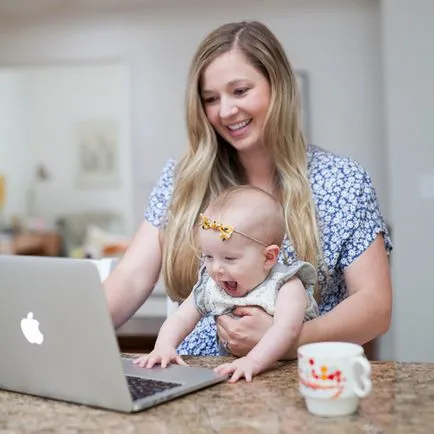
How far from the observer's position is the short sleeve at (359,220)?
1743 mm

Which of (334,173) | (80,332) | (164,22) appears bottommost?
(80,332)

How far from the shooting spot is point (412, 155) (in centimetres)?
362

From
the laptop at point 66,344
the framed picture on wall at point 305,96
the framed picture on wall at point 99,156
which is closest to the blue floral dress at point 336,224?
the laptop at point 66,344

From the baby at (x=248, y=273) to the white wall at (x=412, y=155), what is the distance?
228cm

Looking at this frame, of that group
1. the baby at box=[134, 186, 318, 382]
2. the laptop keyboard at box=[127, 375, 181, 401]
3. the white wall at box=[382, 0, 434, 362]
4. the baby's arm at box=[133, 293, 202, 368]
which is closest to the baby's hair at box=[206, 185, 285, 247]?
the baby at box=[134, 186, 318, 382]

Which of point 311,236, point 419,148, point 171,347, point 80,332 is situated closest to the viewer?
point 80,332

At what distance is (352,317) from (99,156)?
13.8ft

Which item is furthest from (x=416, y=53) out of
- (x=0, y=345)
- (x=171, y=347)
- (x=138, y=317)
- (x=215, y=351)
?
(x=0, y=345)

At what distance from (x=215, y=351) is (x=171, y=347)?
1.34ft

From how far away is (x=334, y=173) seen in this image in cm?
Answer: 182

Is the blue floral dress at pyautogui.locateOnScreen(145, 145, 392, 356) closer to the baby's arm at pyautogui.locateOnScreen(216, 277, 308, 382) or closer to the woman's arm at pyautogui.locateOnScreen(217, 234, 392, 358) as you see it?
the woman's arm at pyautogui.locateOnScreen(217, 234, 392, 358)

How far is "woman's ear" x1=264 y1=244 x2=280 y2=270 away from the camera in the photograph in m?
1.41

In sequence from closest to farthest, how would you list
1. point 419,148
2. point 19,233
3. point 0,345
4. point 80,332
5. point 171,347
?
point 80,332, point 0,345, point 171,347, point 419,148, point 19,233

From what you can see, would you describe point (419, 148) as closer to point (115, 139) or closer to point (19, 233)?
point (115, 139)
